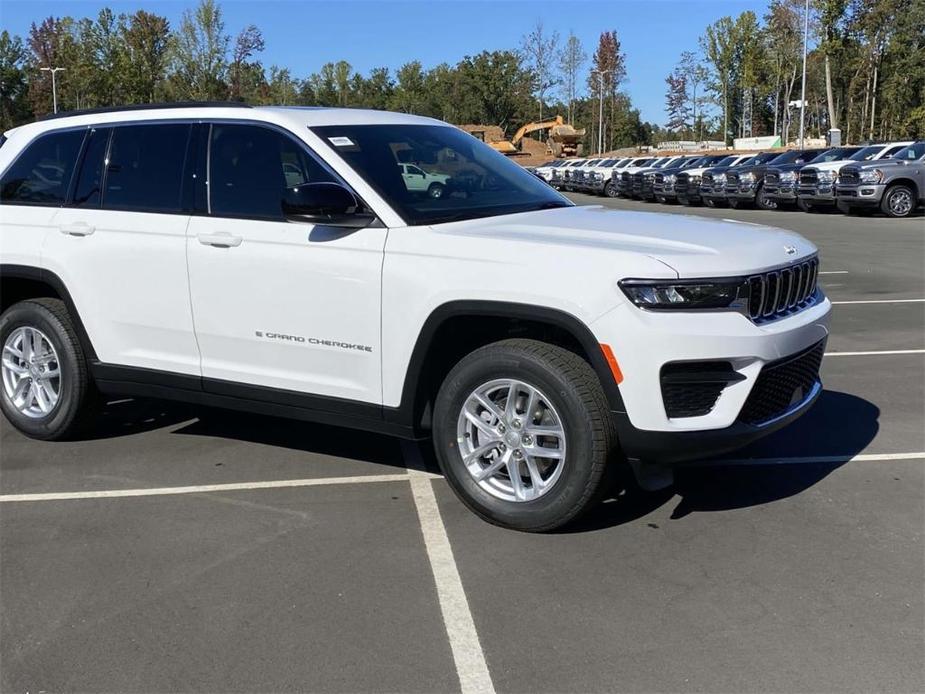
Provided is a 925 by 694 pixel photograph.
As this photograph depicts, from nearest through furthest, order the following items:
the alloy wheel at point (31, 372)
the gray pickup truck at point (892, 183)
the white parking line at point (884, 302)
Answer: the alloy wheel at point (31, 372), the white parking line at point (884, 302), the gray pickup truck at point (892, 183)

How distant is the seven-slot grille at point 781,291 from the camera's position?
4.18 m

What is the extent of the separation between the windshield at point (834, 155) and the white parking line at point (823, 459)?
23.0 metres

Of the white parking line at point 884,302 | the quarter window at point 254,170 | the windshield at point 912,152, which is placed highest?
the windshield at point 912,152

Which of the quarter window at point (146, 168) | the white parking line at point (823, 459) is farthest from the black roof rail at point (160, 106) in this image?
the white parking line at point (823, 459)

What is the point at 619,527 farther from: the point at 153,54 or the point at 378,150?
the point at 153,54

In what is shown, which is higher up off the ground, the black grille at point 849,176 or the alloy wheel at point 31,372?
the black grille at point 849,176

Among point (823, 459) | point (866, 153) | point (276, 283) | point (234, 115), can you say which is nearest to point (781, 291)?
point (823, 459)

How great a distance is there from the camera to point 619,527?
4484 millimetres

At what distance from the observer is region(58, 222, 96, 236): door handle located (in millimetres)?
5434

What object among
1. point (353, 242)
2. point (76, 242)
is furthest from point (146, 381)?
point (353, 242)

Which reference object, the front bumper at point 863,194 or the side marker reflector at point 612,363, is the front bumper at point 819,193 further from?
the side marker reflector at point 612,363

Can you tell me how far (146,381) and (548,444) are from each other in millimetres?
2378

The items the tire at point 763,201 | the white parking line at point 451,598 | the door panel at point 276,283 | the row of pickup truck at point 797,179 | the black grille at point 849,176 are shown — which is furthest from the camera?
the tire at point 763,201

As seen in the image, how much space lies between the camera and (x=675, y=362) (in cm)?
393
